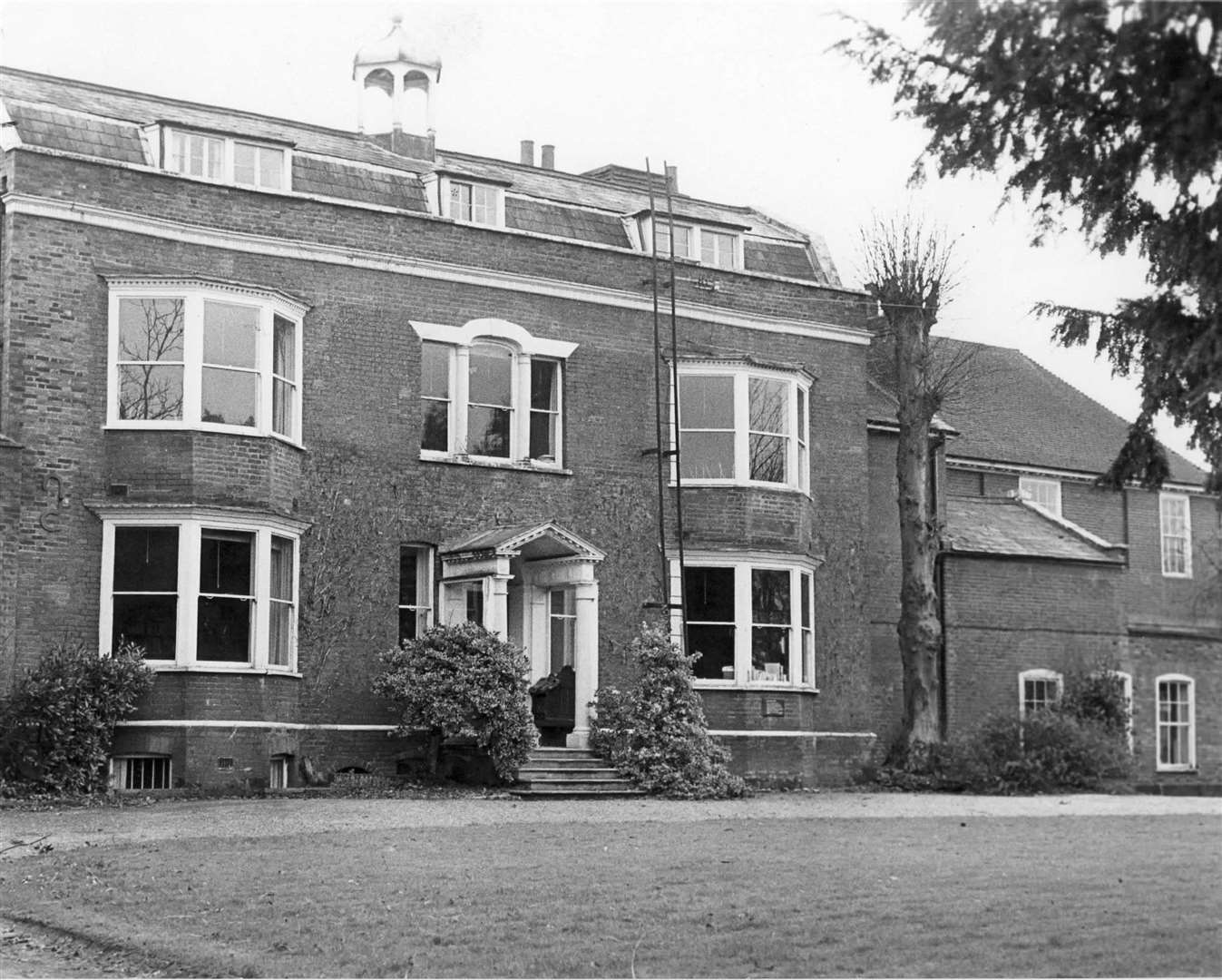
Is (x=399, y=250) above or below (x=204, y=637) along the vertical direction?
above

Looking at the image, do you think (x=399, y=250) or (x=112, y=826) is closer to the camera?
(x=112, y=826)

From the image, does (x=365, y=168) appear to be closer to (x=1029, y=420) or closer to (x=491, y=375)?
(x=491, y=375)

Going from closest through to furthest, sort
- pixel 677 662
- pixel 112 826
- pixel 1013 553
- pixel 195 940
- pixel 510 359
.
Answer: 1. pixel 195 940
2. pixel 112 826
3. pixel 677 662
4. pixel 510 359
5. pixel 1013 553

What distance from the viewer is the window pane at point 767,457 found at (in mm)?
28000

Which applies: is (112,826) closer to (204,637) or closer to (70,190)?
(204,637)

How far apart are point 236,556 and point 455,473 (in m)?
3.88

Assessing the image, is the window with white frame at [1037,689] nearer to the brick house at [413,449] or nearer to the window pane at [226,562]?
the brick house at [413,449]

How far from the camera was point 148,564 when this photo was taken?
23.0m

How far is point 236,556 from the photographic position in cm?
2342

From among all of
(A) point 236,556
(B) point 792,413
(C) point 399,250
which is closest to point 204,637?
(A) point 236,556

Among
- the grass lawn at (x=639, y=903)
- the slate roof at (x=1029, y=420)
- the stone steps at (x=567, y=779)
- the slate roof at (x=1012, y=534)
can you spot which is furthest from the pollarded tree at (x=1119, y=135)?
the slate roof at (x=1029, y=420)

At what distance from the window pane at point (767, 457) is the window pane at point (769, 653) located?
240 cm

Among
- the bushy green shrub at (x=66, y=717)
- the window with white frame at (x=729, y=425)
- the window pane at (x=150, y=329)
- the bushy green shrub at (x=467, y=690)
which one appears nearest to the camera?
the bushy green shrub at (x=66, y=717)

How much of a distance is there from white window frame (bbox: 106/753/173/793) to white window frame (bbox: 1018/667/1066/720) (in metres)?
16.0
